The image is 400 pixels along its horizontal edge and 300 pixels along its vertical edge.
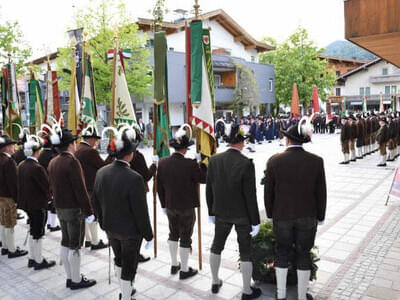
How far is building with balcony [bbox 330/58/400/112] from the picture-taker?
154 feet

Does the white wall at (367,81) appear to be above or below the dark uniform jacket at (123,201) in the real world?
above

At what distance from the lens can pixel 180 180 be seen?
16.9 ft

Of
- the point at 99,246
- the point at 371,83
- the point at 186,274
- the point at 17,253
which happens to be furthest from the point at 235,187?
the point at 371,83

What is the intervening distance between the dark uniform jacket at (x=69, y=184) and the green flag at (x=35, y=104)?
6.17m

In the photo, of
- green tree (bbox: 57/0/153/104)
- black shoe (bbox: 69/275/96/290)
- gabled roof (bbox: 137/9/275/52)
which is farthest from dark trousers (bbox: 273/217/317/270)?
gabled roof (bbox: 137/9/275/52)

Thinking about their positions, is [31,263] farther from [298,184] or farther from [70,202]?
[298,184]

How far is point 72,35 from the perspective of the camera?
8500 mm

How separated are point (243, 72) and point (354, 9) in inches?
1176

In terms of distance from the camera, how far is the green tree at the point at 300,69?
3916 centimetres

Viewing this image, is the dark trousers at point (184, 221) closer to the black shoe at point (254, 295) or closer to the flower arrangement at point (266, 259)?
the flower arrangement at point (266, 259)

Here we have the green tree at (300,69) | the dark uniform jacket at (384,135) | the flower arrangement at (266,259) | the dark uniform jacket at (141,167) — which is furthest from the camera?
the green tree at (300,69)

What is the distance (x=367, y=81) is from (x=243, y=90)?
25515 mm

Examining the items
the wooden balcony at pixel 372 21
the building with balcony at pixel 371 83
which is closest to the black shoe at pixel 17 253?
the wooden balcony at pixel 372 21

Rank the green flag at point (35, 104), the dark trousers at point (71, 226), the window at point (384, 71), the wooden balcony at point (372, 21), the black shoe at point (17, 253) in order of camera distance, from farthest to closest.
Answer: the window at point (384, 71) < the green flag at point (35, 104) < the black shoe at point (17, 253) < the dark trousers at point (71, 226) < the wooden balcony at point (372, 21)
